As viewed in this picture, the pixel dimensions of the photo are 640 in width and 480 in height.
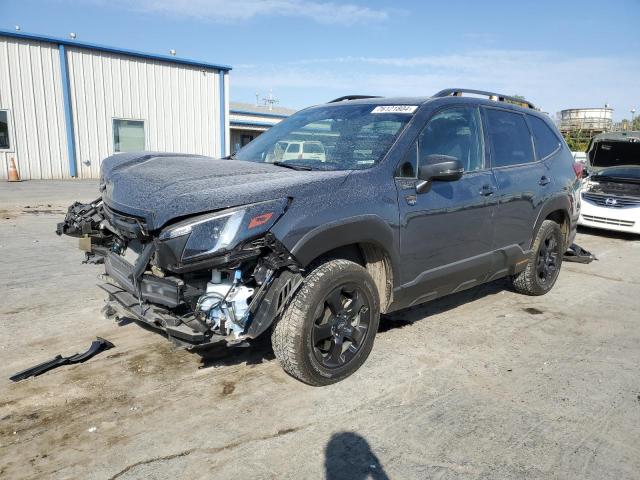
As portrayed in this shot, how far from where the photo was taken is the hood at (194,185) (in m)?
2.74

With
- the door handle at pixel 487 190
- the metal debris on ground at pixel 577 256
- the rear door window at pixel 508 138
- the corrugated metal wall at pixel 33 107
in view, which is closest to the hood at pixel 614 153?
the metal debris on ground at pixel 577 256

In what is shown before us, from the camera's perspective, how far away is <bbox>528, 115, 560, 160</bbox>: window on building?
5.07 meters

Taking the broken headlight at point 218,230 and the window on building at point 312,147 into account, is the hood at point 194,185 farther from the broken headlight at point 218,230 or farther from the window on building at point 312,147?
the window on building at point 312,147

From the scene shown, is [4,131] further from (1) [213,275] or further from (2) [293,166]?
(1) [213,275]

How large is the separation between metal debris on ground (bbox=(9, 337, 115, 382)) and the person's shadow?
1955mm

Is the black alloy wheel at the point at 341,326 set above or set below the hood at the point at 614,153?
below

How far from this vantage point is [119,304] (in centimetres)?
330

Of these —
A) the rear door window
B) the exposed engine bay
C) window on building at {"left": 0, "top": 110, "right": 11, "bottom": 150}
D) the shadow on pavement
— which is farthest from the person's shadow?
window on building at {"left": 0, "top": 110, "right": 11, "bottom": 150}

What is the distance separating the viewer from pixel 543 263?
5332mm

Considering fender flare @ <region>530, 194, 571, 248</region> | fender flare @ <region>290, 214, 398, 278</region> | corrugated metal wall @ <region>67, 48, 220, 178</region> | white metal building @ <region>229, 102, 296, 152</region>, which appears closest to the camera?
fender flare @ <region>290, 214, 398, 278</region>

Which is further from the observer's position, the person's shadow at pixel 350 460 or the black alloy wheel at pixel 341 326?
the black alloy wheel at pixel 341 326

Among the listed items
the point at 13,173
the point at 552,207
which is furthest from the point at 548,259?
the point at 13,173

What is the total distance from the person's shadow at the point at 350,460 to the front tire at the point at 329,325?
0.51 m

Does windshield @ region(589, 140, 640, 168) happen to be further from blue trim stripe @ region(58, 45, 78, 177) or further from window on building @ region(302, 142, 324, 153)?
blue trim stripe @ region(58, 45, 78, 177)
